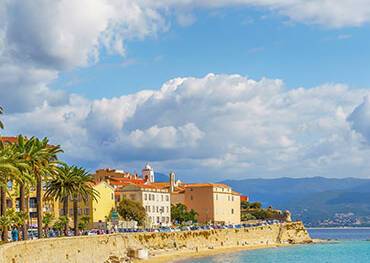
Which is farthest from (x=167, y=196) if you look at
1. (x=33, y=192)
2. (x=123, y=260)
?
(x=123, y=260)

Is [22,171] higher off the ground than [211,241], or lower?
higher

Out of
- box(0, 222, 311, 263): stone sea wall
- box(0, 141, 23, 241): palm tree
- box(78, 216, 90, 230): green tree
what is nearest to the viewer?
box(0, 141, 23, 241): palm tree

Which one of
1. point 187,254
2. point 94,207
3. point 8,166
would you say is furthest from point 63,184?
point 94,207

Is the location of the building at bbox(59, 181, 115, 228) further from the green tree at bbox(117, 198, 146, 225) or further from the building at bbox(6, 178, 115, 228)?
the green tree at bbox(117, 198, 146, 225)

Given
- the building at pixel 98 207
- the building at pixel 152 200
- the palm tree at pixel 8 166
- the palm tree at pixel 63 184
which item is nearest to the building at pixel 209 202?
the building at pixel 152 200

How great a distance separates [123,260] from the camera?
77188 millimetres

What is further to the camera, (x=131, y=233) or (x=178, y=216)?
(x=178, y=216)

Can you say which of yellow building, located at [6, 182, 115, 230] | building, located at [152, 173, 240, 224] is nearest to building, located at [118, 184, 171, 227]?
yellow building, located at [6, 182, 115, 230]

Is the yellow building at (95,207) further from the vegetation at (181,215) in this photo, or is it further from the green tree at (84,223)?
the vegetation at (181,215)

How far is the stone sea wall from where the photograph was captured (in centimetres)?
4919

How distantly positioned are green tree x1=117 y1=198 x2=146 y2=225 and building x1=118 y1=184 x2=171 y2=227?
5208mm

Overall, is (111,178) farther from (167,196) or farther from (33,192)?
(33,192)

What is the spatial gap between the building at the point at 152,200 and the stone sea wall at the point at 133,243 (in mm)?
19644

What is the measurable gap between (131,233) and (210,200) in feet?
223
